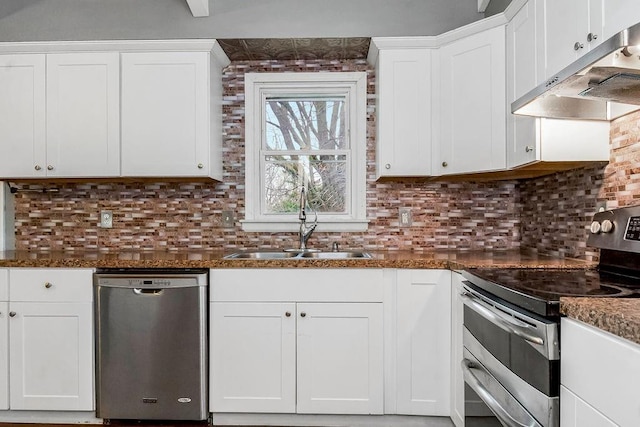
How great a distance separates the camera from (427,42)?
2520 millimetres

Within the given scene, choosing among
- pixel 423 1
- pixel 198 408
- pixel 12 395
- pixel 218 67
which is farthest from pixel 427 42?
pixel 12 395

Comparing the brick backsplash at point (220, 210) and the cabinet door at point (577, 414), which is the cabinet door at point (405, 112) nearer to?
the brick backsplash at point (220, 210)

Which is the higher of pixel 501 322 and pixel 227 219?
pixel 227 219

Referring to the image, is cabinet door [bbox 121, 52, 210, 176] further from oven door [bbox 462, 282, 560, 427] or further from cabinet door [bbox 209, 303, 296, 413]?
oven door [bbox 462, 282, 560, 427]

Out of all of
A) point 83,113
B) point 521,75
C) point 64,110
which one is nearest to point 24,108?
point 64,110

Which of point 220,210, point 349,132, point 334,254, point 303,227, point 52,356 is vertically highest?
point 349,132

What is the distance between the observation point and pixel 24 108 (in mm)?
2592

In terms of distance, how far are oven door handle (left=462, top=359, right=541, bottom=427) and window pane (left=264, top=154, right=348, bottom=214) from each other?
1411 mm

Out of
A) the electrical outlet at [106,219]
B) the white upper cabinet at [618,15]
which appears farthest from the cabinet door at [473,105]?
the electrical outlet at [106,219]

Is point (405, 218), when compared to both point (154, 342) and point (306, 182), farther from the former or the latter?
point (154, 342)

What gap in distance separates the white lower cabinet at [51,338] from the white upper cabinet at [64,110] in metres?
0.67

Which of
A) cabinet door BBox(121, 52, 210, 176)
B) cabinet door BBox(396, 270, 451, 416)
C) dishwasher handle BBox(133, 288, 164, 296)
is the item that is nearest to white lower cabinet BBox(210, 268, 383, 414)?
cabinet door BBox(396, 270, 451, 416)

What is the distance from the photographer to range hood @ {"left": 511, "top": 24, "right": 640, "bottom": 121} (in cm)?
116

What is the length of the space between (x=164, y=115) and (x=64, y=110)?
22.9 inches
